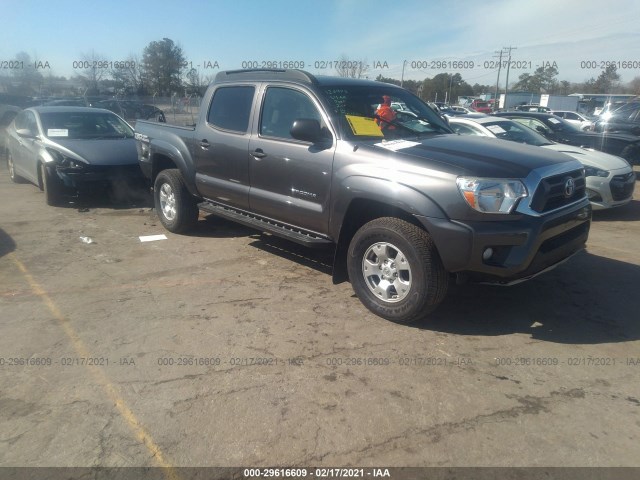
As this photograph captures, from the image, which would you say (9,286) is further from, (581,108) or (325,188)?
(581,108)

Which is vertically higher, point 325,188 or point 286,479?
point 325,188

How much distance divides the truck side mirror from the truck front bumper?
124 cm

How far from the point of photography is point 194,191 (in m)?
6.22

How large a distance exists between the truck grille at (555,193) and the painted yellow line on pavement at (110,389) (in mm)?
2993

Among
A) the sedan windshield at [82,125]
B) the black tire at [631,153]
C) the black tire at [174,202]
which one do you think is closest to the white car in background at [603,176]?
the black tire at [631,153]

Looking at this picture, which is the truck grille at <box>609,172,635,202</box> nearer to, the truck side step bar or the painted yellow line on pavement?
A: the truck side step bar

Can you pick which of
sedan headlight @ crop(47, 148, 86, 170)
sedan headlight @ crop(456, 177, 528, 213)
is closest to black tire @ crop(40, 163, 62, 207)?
sedan headlight @ crop(47, 148, 86, 170)

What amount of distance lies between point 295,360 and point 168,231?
13.3 feet

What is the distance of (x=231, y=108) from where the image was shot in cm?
559

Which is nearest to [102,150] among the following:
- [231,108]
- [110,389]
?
[231,108]

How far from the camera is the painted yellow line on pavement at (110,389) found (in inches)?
103

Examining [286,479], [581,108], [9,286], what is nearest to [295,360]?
[286,479]

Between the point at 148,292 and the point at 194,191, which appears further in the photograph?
the point at 194,191

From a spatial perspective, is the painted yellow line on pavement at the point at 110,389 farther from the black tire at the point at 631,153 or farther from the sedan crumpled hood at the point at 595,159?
the black tire at the point at 631,153
